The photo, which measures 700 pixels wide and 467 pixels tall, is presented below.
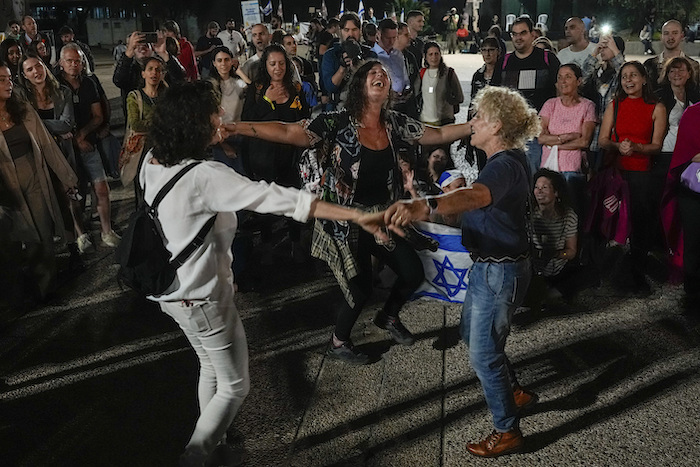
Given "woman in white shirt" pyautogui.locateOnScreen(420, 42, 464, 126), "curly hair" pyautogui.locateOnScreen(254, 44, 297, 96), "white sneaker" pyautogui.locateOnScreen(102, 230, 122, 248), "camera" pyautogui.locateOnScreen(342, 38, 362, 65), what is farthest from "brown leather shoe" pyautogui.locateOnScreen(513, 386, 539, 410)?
"woman in white shirt" pyautogui.locateOnScreen(420, 42, 464, 126)

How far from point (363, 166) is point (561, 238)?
6.55 feet

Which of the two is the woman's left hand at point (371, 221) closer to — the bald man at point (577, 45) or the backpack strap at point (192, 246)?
the backpack strap at point (192, 246)

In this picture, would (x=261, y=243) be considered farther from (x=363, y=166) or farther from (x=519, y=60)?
(x=519, y=60)

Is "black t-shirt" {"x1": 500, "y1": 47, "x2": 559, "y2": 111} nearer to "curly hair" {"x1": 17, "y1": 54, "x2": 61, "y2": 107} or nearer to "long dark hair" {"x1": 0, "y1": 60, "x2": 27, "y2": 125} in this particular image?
"curly hair" {"x1": 17, "y1": 54, "x2": 61, "y2": 107}

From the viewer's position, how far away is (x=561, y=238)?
5.23 metres

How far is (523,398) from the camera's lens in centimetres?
376

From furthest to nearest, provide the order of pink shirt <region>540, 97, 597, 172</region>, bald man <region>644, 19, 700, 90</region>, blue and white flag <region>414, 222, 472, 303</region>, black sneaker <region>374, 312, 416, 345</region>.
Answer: bald man <region>644, 19, 700, 90</region> < pink shirt <region>540, 97, 597, 172</region> < blue and white flag <region>414, 222, 472, 303</region> < black sneaker <region>374, 312, 416, 345</region>

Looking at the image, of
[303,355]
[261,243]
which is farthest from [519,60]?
[303,355]

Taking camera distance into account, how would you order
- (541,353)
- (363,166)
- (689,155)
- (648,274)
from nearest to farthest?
(363,166), (541,353), (689,155), (648,274)

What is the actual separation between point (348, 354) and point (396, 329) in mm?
466

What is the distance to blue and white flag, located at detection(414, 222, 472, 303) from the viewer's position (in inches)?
195

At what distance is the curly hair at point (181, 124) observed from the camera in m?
2.82

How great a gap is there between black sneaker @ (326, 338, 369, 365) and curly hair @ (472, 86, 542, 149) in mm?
1886

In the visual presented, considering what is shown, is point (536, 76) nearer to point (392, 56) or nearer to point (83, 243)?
point (392, 56)
